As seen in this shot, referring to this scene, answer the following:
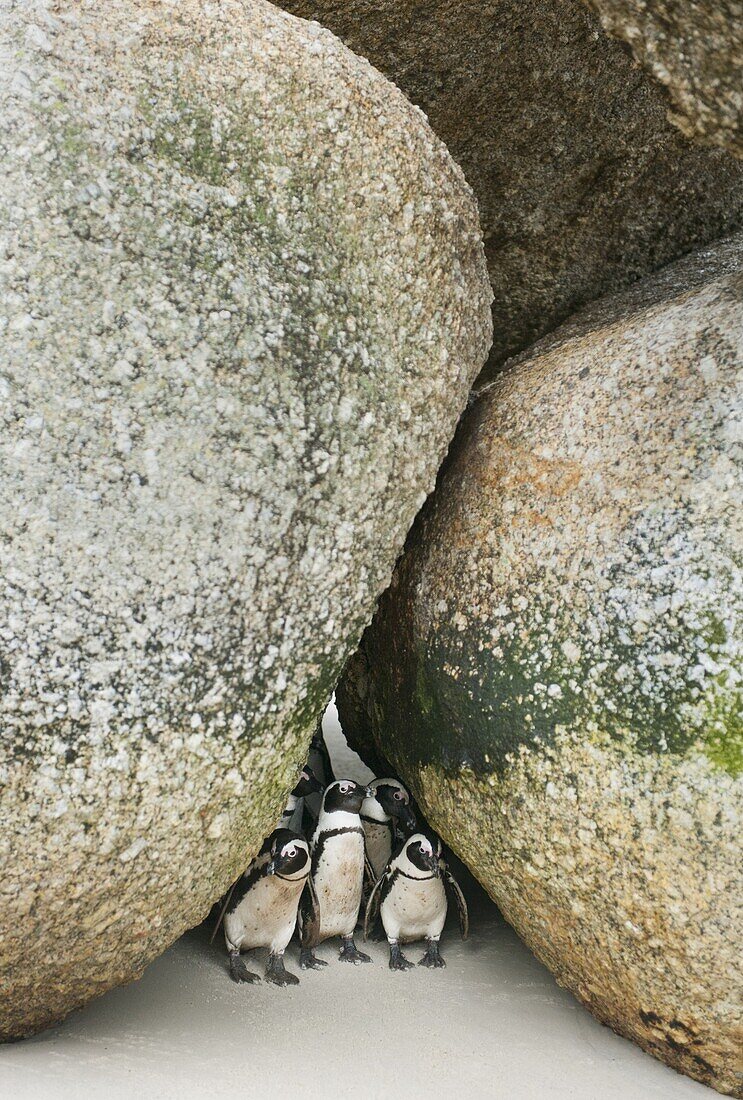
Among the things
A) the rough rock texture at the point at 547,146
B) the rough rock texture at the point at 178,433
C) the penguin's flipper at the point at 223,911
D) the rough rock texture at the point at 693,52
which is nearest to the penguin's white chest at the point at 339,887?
the penguin's flipper at the point at 223,911

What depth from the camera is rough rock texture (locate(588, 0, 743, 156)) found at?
154 centimetres

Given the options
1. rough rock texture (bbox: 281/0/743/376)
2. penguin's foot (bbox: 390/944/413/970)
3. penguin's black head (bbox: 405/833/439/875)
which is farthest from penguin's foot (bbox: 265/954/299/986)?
rough rock texture (bbox: 281/0/743/376)

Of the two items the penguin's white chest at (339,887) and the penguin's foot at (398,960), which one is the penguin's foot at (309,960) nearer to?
the penguin's white chest at (339,887)

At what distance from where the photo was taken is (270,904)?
251cm

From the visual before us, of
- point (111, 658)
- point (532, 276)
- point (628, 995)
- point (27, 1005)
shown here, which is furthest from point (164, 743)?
point (532, 276)

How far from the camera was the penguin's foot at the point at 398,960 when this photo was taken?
2580mm

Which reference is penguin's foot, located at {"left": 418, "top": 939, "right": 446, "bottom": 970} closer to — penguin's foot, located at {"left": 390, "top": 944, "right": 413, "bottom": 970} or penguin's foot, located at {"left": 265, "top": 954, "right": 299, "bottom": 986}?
penguin's foot, located at {"left": 390, "top": 944, "right": 413, "bottom": 970}

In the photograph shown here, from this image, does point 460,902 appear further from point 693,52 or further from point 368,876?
point 693,52

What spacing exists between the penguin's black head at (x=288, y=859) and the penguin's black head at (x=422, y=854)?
0.94ft

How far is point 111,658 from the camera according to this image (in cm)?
185

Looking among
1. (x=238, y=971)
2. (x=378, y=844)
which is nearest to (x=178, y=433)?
(x=238, y=971)

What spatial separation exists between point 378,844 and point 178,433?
1484mm

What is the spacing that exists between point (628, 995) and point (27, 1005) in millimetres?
1122

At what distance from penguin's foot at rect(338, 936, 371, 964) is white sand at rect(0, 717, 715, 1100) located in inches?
1.1
